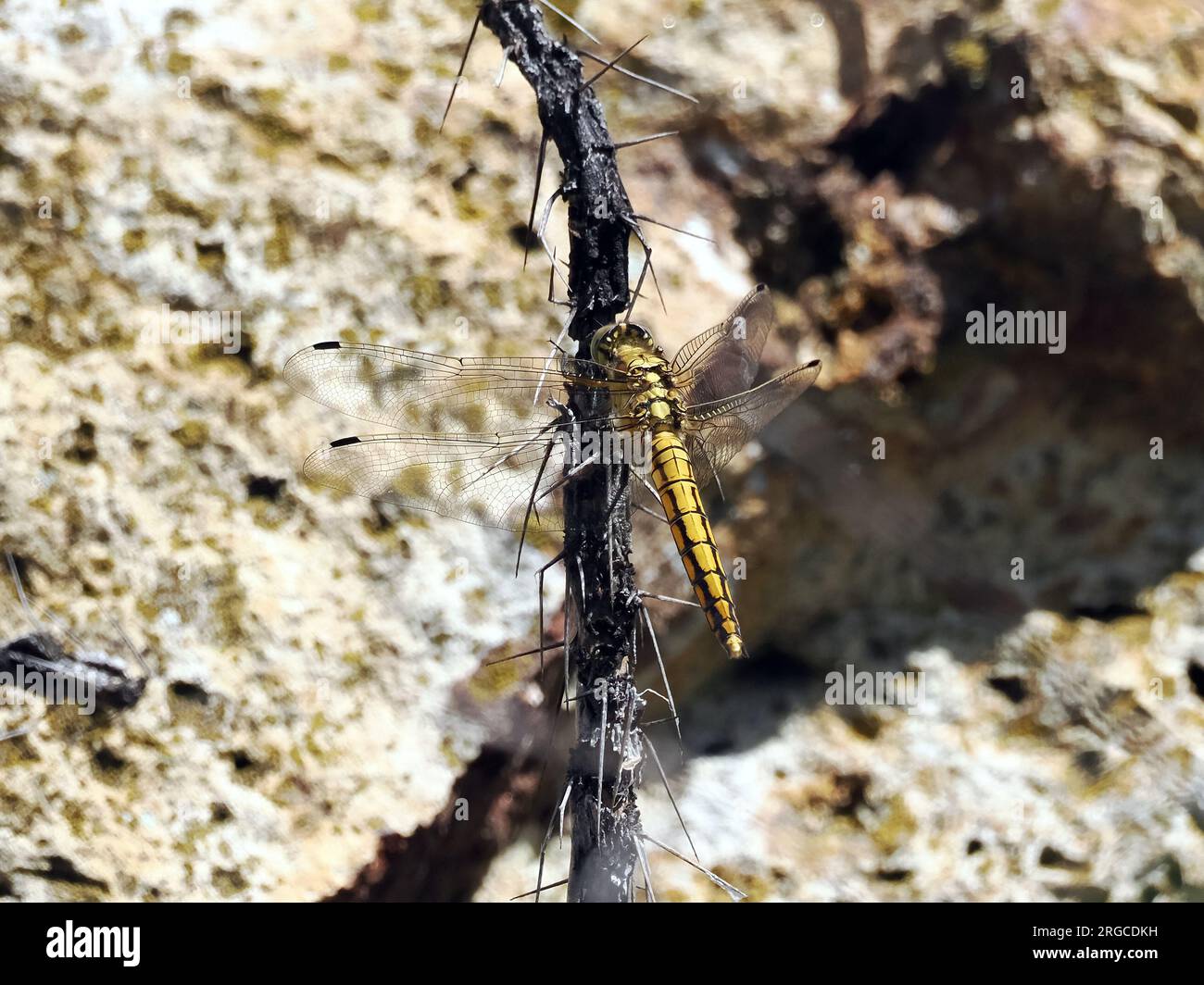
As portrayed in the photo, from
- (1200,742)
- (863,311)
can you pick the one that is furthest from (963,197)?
(1200,742)

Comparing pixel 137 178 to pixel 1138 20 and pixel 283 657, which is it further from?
pixel 1138 20

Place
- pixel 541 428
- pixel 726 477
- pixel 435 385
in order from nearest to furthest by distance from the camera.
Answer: pixel 541 428 < pixel 435 385 < pixel 726 477

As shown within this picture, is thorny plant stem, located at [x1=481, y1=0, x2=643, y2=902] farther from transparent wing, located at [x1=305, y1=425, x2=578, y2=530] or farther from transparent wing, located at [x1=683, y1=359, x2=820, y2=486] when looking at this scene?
transparent wing, located at [x1=683, y1=359, x2=820, y2=486]

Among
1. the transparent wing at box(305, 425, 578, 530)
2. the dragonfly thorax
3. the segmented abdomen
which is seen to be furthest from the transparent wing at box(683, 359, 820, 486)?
the transparent wing at box(305, 425, 578, 530)

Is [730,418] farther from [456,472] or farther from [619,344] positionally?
[456,472]

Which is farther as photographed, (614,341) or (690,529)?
(690,529)

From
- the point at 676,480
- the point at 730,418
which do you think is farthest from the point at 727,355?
the point at 676,480

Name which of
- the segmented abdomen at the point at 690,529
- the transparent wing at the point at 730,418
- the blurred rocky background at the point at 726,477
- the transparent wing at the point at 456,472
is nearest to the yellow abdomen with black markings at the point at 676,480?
the segmented abdomen at the point at 690,529
